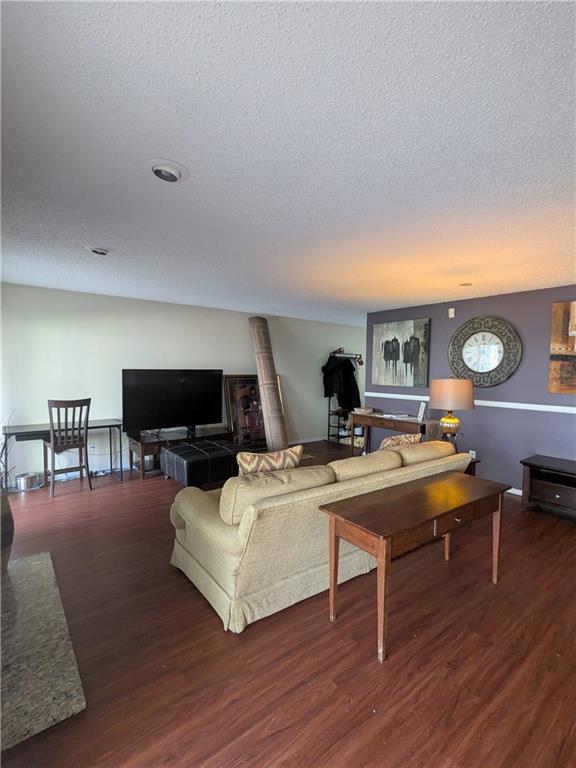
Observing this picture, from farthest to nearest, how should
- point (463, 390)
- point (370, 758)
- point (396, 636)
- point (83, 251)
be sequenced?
point (463, 390)
point (83, 251)
point (396, 636)
point (370, 758)

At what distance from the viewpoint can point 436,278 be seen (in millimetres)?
3312

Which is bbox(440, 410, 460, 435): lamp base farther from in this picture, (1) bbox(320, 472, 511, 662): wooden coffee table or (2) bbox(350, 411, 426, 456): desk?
(1) bbox(320, 472, 511, 662): wooden coffee table

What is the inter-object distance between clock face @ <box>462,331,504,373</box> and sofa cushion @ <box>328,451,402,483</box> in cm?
247

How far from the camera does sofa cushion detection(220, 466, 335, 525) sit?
71.9 inches

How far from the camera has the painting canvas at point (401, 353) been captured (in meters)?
4.80

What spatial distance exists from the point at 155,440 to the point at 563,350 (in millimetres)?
4742

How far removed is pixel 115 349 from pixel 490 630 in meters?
4.73

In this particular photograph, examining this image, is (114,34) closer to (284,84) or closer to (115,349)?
(284,84)

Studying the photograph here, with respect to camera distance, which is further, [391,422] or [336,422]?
[336,422]

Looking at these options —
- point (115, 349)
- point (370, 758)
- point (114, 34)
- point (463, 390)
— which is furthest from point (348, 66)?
point (115, 349)

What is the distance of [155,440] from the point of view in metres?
4.39

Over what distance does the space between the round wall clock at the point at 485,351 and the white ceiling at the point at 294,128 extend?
1425 mm

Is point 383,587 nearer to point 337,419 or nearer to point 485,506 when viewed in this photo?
point 485,506

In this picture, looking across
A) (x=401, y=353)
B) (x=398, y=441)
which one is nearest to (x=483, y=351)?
(x=401, y=353)
